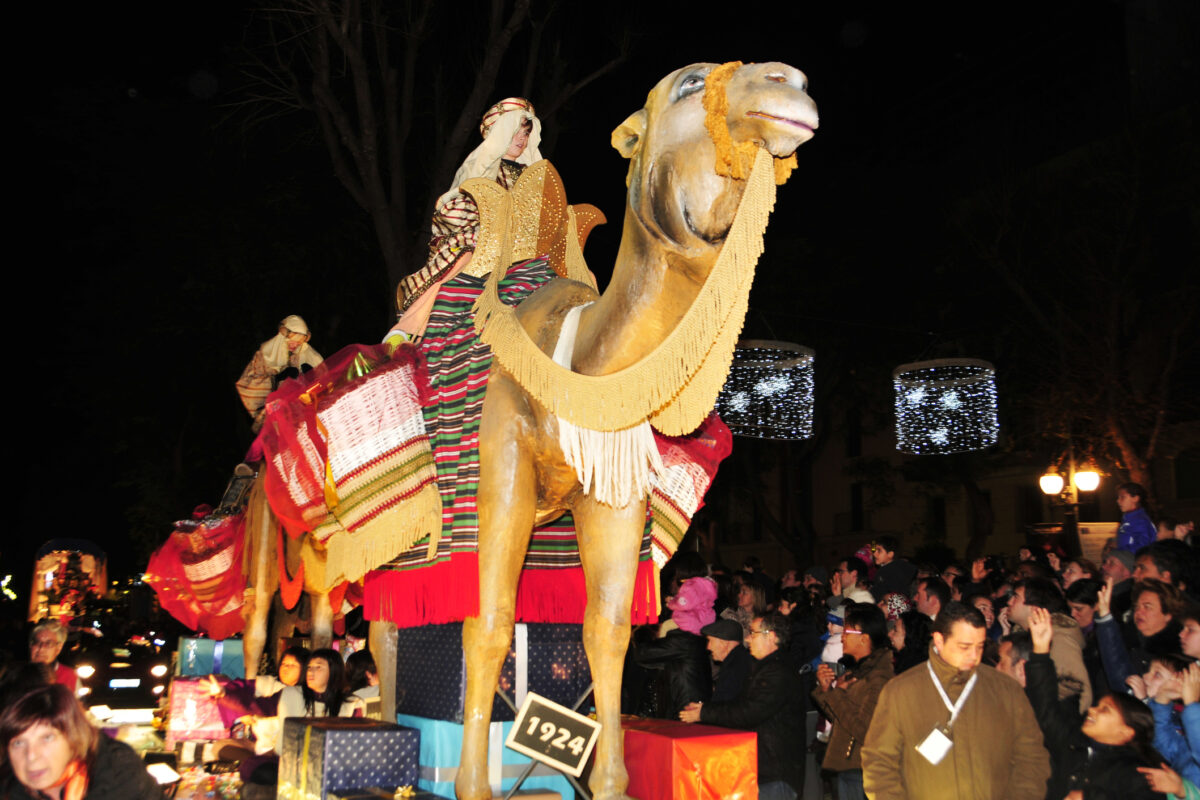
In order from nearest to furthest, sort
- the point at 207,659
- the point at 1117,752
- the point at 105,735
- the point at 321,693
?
the point at 105,735
the point at 1117,752
the point at 321,693
the point at 207,659

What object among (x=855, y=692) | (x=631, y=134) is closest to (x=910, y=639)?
(x=855, y=692)

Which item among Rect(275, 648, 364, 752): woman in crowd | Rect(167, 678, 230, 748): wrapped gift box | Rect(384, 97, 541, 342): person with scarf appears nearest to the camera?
Rect(384, 97, 541, 342): person with scarf

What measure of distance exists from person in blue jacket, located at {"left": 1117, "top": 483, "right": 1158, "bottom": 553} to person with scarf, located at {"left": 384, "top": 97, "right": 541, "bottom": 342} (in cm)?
559

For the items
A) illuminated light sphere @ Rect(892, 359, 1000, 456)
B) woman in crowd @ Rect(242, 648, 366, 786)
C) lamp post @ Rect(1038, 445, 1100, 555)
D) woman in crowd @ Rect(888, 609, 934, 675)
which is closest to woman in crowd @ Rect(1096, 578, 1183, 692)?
woman in crowd @ Rect(888, 609, 934, 675)

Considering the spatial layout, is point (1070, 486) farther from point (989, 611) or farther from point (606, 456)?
point (606, 456)

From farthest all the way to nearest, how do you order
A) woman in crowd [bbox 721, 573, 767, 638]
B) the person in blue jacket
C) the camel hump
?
woman in crowd [bbox 721, 573, 767, 638]
the person in blue jacket
the camel hump

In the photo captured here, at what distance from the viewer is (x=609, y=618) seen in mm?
3912

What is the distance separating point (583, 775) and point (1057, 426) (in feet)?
45.5

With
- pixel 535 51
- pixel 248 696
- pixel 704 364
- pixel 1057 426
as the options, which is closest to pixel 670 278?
pixel 704 364

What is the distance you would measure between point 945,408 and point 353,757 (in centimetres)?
1412

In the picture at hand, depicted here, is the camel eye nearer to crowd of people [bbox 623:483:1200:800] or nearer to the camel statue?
the camel statue

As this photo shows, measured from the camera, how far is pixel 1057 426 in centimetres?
1619

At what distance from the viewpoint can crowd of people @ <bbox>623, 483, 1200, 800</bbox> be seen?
412cm

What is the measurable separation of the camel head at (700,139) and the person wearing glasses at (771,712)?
2.92 meters
